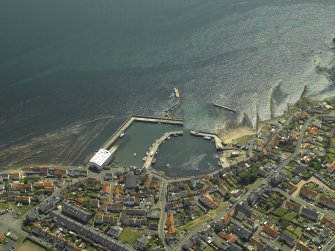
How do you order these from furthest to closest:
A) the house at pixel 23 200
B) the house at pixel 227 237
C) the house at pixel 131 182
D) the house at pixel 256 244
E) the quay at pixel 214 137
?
the quay at pixel 214 137 → the house at pixel 131 182 → the house at pixel 23 200 → the house at pixel 227 237 → the house at pixel 256 244

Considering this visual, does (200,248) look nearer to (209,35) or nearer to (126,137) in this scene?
(126,137)

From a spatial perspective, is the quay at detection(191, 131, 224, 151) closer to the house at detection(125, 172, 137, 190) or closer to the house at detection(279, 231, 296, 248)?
the house at detection(125, 172, 137, 190)

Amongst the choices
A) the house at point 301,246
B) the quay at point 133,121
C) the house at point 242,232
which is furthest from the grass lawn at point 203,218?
the quay at point 133,121

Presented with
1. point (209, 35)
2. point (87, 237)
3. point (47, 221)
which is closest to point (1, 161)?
point (47, 221)

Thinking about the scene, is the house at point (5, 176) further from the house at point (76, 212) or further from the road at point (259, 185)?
the road at point (259, 185)

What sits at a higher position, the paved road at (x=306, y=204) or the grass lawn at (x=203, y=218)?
the grass lawn at (x=203, y=218)

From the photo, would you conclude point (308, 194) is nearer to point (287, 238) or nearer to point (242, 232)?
point (287, 238)

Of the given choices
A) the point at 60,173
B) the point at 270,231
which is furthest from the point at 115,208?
the point at 270,231
